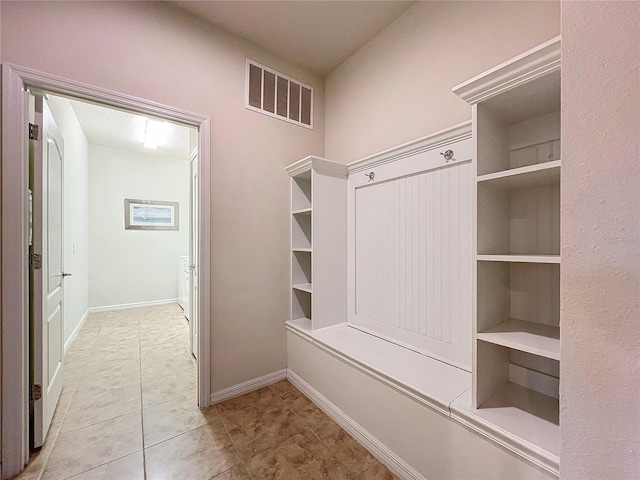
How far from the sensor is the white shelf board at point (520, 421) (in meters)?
0.92

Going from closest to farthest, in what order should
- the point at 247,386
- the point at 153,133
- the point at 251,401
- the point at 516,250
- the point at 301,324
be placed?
1. the point at 516,250
2. the point at 251,401
3. the point at 247,386
4. the point at 301,324
5. the point at 153,133

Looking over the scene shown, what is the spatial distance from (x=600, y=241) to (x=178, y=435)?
2194mm

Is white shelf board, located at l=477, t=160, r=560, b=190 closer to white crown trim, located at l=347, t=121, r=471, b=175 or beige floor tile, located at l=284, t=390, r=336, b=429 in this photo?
white crown trim, located at l=347, t=121, r=471, b=175

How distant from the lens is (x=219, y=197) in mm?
2010

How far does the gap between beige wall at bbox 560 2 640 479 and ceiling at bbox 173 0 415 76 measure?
174 cm

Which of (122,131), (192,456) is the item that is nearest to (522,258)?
(192,456)

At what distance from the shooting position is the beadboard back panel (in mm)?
1508

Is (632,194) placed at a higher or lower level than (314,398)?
higher

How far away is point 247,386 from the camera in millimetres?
2121

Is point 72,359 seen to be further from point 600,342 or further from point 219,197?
point 600,342

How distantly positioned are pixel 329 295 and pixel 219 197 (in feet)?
3.81

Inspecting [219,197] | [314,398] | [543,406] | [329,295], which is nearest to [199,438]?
[314,398]

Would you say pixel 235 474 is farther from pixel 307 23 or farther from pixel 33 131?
pixel 307 23

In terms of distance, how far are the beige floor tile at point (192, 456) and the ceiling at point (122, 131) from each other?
301 centimetres
